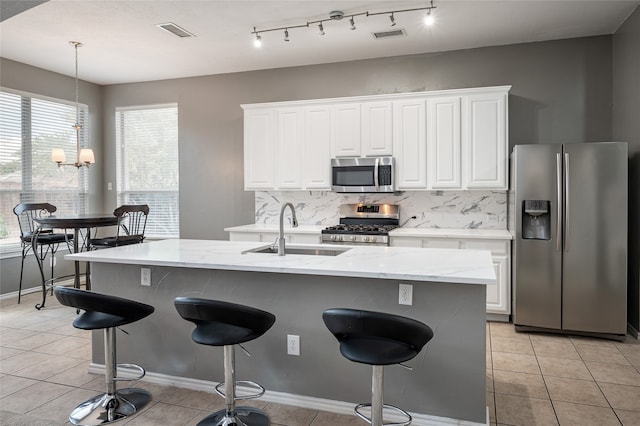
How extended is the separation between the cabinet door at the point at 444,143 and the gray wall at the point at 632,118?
4.82 ft

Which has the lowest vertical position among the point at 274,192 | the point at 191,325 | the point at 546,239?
the point at 191,325

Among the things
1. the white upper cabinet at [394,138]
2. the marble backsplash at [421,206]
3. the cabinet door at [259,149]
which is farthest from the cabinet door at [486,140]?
the cabinet door at [259,149]

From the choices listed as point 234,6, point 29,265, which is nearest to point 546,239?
point 234,6

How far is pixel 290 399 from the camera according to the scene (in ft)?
8.86

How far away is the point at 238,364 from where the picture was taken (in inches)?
112

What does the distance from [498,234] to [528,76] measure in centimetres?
174

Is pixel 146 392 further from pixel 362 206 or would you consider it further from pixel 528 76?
pixel 528 76

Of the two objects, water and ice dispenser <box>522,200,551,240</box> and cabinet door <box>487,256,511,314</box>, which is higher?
water and ice dispenser <box>522,200,551,240</box>

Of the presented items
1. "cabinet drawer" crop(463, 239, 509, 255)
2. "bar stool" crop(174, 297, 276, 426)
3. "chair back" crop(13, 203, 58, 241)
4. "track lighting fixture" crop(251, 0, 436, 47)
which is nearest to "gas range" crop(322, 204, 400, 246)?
"cabinet drawer" crop(463, 239, 509, 255)

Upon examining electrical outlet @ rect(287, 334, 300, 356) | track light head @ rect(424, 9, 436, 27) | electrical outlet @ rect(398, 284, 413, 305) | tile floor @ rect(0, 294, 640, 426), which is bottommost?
tile floor @ rect(0, 294, 640, 426)

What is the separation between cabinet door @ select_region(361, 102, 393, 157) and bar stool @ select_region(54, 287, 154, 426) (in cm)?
306

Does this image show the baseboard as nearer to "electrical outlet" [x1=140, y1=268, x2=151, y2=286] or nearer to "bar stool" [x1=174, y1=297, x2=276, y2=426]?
A: "bar stool" [x1=174, y1=297, x2=276, y2=426]

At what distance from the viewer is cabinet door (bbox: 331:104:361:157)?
4.96 meters

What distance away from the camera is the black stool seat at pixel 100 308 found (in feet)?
7.87
